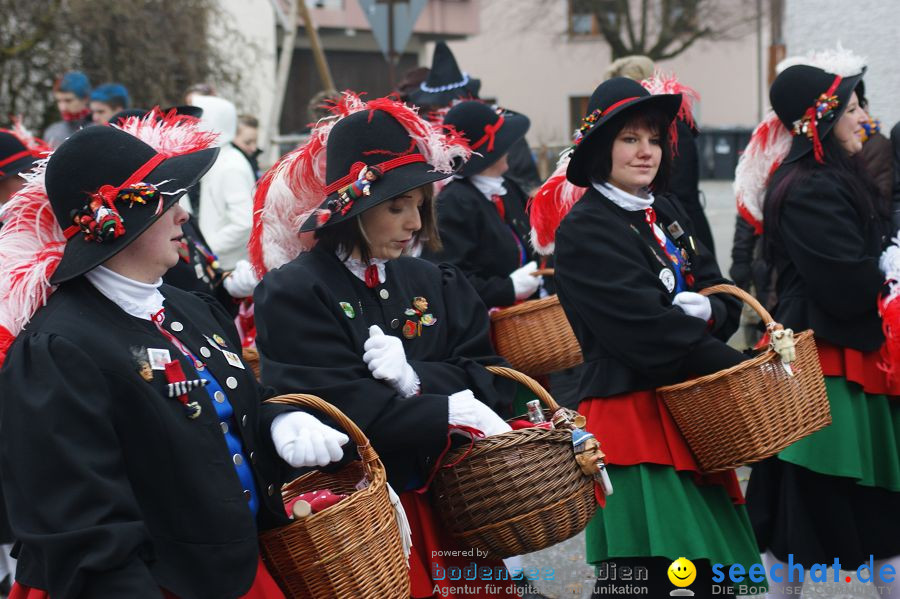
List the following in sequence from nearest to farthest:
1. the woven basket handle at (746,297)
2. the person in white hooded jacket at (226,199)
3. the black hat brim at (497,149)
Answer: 1. the woven basket handle at (746,297)
2. the black hat brim at (497,149)
3. the person in white hooded jacket at (226,199)

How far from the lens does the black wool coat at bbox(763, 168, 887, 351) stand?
13.3 ft

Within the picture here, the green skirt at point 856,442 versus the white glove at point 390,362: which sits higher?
the white glove at point 390,362

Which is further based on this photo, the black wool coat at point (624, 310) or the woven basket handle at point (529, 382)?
the black wool coat at point (624, 310)

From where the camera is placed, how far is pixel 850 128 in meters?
4.30

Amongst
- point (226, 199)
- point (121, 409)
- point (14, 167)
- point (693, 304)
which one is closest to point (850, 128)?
point (693, 304)

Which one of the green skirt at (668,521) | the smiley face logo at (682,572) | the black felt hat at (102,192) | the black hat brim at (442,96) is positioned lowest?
the smiley face logo at (682,572)

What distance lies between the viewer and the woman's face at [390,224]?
3207 millimetres

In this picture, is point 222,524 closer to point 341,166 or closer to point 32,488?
point 32,488

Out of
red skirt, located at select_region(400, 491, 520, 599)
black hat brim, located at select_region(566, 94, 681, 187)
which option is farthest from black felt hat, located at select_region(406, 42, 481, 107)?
red skirt, located at select_region(400, 491, 520, 599)

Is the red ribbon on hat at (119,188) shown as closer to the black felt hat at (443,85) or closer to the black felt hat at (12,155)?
→ the black felt hat at (12,155)

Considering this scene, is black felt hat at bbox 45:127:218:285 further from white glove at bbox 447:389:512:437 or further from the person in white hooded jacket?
the person in white hooded jacket

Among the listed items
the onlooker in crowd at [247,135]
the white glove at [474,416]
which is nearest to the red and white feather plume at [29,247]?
the white glove at [474,416]

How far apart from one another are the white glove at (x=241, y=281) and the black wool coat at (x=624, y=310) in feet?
5.91

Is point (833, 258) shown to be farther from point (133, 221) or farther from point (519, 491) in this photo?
point (133, 221)
